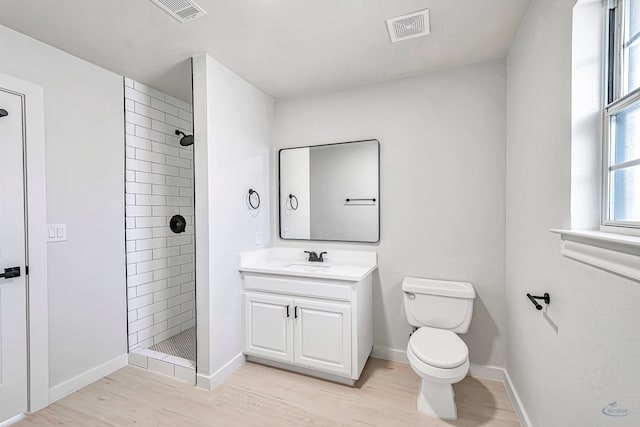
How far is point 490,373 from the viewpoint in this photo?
221 cm

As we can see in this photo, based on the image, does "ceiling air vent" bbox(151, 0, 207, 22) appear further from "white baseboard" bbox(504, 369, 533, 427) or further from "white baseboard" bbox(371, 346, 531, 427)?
"white baseboard" bbox(504, 369, 533, 427)

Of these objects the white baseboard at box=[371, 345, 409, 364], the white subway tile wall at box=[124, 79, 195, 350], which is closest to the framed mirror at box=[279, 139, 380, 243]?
the white baseboard at box=[371, 345, 409, 364]

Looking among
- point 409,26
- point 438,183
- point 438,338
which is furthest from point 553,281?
point 409,26

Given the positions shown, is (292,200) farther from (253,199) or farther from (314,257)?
(314,257)

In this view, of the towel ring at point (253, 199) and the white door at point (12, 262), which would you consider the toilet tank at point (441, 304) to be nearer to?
the towel ring at point (253, 199)

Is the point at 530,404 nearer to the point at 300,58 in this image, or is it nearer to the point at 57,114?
the point at 300,58

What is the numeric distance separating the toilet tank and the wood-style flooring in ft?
1.55

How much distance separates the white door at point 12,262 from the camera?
173 cm

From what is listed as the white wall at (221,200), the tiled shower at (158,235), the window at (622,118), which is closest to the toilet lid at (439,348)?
the window at (622,118)

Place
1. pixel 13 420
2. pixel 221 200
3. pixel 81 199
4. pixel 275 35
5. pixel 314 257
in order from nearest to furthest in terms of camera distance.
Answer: pixel 13 420
pixel 275 35
pixel 81 199
pixel 221 200
pixel 314 257

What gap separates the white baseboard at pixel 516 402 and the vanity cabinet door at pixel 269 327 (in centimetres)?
156

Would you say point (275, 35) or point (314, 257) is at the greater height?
point (275, 35)

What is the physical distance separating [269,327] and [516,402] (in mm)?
1793

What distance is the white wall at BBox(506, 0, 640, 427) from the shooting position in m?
0.88
